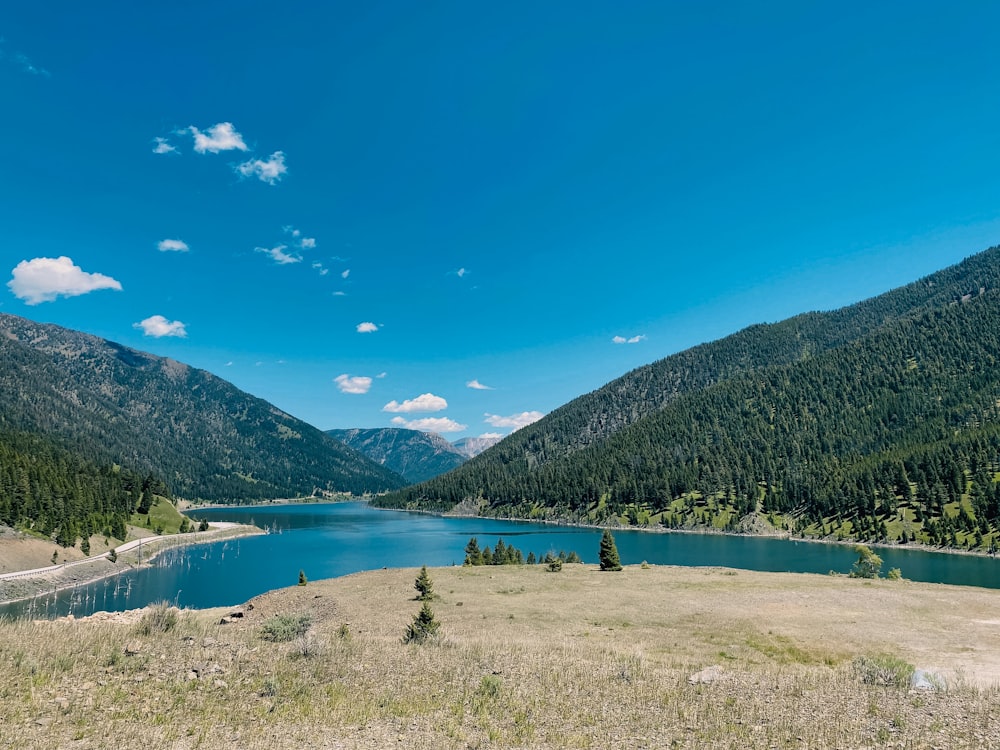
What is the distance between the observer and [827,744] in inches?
593

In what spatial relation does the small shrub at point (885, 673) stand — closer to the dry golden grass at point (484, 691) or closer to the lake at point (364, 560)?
the dry golden grass at point (484, 691)

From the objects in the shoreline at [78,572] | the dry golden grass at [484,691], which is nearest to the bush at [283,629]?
the dry golden grass at [484,691]

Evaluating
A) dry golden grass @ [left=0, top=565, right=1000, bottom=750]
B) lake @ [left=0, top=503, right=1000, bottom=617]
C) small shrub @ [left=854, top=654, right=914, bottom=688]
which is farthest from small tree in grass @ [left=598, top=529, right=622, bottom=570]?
lake @ [left=0, top=503, right=1000, bottom=617]

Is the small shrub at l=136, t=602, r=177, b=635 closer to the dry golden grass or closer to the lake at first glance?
the dry golden grass

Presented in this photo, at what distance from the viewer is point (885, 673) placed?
22.0m

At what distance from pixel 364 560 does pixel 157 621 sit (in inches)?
4638

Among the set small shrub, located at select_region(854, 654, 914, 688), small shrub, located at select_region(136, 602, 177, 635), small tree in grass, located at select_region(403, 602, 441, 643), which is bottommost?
small tree in grass, located at select_region(403, 602, 441, 643)

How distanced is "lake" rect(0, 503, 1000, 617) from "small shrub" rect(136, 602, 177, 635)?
65.5 metres

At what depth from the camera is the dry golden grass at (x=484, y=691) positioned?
14.7 meters

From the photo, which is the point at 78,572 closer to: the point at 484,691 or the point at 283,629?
the point at 283,629

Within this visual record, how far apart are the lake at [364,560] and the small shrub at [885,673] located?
8775 cm

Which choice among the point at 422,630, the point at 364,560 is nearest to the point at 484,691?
the point at 422,630

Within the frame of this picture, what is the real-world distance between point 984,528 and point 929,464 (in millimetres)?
45082

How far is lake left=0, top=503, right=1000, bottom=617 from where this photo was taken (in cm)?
9156
